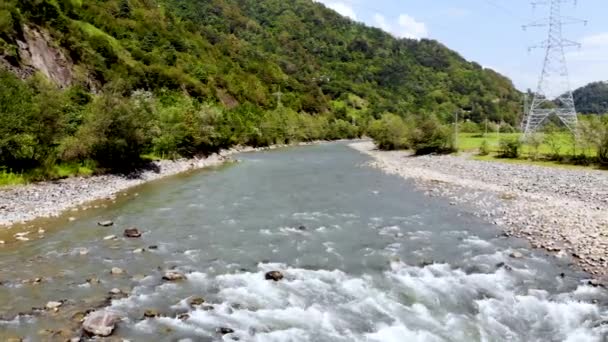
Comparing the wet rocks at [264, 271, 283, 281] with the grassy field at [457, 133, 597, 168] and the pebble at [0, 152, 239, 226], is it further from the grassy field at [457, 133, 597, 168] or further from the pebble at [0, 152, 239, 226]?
the grassy field at [457, 133, 597, 168]

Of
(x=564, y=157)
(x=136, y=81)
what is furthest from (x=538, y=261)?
(x=136, y=81)

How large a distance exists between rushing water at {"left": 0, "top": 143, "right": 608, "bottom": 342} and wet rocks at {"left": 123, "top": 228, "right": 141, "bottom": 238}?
2.56 feet

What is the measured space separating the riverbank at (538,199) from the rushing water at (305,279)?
1.65 meters

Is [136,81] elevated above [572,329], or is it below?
above

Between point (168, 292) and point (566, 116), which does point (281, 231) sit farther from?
point (566, 116)

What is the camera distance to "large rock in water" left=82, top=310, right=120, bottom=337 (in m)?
14.7

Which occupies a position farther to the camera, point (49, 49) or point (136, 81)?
point (136, 81)

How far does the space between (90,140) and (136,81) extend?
62.7 meters

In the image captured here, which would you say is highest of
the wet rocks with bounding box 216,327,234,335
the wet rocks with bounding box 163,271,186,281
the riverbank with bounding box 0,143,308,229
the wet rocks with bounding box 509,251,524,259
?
the riverbank with bounding box 0,143,308,229

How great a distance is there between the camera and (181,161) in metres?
64.5

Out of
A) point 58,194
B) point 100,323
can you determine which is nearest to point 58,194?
point 58,194

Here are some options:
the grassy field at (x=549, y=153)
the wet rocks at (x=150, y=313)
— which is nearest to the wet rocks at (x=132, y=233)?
the wet rocks at (x=150, y=313)

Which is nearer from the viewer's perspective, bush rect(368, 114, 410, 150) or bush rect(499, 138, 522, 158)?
bush rect(499, 138, 522, 158)

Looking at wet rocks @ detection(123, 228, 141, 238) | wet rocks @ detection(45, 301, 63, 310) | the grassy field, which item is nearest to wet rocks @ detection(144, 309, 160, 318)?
wet rocks @ detection(45, 301, 63, 310)
